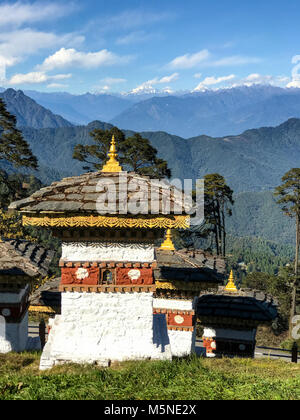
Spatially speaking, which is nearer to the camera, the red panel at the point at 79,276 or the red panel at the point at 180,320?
the red panel at the point at 79,276

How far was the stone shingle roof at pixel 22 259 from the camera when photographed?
33.2 feet

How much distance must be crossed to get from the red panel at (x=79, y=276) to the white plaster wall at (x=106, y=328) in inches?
10.7

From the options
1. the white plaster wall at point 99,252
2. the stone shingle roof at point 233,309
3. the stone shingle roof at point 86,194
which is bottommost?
the stone shingle roof at point 233,309

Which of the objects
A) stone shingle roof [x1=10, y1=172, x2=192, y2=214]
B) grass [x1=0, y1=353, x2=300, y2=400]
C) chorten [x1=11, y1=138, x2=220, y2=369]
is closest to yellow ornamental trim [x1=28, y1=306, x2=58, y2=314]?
grass [x1=0, y1=353, x2=300, y2=400]

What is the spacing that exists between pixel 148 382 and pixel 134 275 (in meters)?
2.12

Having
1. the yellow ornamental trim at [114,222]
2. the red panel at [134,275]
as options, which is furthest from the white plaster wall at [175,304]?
the yellow ornamental trim at [114,222]

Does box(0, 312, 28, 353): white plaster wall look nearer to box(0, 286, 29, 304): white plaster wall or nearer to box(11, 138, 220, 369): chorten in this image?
box(0, 286, 29, 304): white plaster wall

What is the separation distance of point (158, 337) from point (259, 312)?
17.0 ft

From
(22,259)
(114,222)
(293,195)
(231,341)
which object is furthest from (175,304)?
(293,195)

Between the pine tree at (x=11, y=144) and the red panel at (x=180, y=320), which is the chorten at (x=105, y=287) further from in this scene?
the pine tree at (x=11, y=144)

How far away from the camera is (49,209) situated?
739cm

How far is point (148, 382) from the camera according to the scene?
265 inches

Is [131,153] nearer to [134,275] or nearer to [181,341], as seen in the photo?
[181,341]
